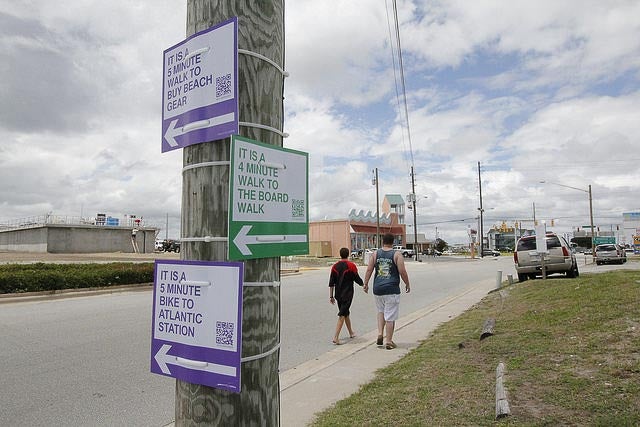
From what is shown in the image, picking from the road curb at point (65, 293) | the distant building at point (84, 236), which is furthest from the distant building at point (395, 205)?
the road curb at point (65, 293)

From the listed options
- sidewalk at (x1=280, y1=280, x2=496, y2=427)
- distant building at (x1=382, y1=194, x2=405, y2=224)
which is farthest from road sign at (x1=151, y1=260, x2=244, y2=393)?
distant building at (x1=382, y1=194, x2=405, y2=224)

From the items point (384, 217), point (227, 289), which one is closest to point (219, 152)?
point (227, 289)

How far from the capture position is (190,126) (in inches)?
84.0

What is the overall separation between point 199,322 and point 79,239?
4568cm

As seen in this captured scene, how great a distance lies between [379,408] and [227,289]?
10.5 ft

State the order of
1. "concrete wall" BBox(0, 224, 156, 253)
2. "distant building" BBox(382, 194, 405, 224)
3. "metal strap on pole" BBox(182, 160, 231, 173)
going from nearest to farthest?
"metal strap on pole" BBox(182, 160, 231, 173)
"concrete wall" BBox(0, 224, 156, 253)
"distant building" BBox(382, 194, 405, 224)

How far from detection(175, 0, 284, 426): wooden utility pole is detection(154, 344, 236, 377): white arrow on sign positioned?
0.09 metres

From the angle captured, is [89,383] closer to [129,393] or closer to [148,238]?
[129,393]

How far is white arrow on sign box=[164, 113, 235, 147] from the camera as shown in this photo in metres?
2.02

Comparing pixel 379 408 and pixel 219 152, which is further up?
pixel 219 152

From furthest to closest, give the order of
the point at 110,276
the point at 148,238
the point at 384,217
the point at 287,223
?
the point at 384,217 → the point at 148,238 → the point at 110,276 → the point at 287,223

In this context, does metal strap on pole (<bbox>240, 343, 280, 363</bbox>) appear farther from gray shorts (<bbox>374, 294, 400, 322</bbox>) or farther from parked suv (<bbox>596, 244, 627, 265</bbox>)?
parked suv (<bbox>596, 244, 627, 265</bbox>)

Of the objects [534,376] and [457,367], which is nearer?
[534,376]

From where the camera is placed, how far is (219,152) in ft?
6.72
